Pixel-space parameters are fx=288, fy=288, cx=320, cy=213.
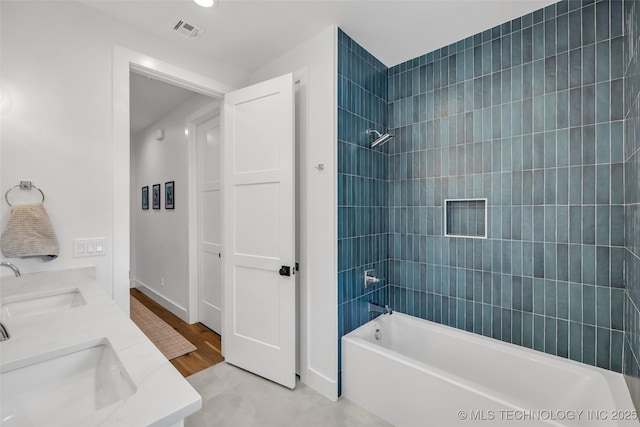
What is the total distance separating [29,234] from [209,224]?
5.56ft

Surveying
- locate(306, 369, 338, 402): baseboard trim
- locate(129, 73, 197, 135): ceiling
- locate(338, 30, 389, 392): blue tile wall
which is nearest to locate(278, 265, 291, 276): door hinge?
locate(338, 30, 389, 392): blue tile wall

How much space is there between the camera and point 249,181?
2.28 meters

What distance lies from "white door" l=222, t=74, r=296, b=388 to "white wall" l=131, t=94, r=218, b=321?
81 centimetres

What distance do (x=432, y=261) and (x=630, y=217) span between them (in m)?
1.16

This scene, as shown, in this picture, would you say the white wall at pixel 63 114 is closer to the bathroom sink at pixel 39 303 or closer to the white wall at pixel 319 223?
the bathroom sink at pixel 39 303

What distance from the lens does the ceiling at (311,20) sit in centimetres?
179

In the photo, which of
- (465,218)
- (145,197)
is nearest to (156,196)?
(145,197)

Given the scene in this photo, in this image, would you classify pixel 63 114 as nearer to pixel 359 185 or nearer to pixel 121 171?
pixel 121 171

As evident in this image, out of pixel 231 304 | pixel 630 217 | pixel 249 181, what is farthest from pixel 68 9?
pixel 630 217

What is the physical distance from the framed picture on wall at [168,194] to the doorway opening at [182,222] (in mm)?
13

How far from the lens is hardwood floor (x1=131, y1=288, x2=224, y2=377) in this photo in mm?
2423

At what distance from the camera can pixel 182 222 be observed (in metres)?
3.41

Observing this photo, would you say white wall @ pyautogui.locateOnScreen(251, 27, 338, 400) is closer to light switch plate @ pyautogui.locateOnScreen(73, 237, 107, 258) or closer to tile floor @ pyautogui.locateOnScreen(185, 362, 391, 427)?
tile floor @ pyautogui.locateOnScreen(185, 362, 391, 427)

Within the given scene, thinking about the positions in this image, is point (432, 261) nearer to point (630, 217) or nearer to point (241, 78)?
point (630, 217)
